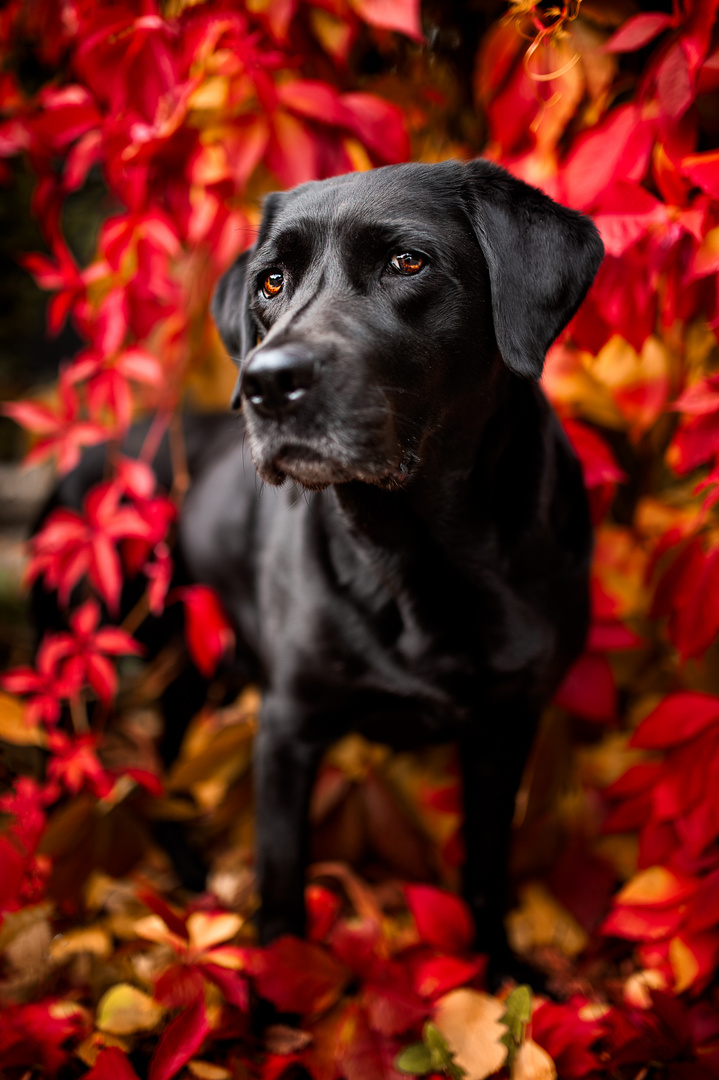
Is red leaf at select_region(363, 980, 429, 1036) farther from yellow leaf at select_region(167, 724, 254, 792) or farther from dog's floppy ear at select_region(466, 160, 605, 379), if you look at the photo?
dog's floppy ear at select_region(466, 160, 605, 379)

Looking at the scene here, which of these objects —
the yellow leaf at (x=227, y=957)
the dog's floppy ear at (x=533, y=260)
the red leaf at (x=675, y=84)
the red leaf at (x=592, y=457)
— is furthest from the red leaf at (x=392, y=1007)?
the red leaf at (x=675, y=84)

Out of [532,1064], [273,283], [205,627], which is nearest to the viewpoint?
[532,1064]

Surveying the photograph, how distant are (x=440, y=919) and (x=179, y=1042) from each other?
0.65 meters

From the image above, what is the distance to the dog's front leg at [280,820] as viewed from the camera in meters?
1.66

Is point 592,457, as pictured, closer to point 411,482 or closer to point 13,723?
point 411,482

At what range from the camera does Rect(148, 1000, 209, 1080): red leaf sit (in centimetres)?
132

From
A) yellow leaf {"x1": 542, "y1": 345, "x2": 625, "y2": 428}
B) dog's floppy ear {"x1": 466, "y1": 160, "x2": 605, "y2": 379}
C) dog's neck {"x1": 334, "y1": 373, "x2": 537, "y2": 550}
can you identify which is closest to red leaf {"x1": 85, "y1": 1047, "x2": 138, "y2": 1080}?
dog's neck {"x1": 334, "y1": 373, "x2": 537, "y2": 550}

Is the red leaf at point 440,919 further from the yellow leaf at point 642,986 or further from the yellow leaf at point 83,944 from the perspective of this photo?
the yellow leaf at point 83,944

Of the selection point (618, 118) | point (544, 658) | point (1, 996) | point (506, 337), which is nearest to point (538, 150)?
point (618, 118)

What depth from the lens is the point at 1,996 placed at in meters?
1.71

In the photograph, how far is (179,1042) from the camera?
1.35m

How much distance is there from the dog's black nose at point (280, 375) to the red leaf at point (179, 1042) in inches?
44.0

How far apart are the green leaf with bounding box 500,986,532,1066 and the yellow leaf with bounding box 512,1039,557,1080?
13 mm

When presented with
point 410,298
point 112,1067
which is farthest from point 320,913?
point 410,298
